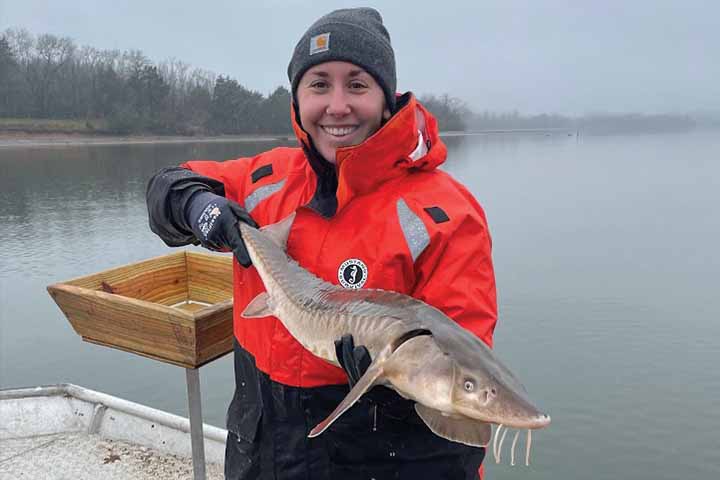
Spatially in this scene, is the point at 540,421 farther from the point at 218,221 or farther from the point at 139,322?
the point at 139,322

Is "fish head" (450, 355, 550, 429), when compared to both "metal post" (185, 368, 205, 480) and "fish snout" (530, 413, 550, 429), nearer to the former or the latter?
"fish snout" (530, 413, 550, 429)

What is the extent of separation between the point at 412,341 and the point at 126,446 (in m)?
3.41

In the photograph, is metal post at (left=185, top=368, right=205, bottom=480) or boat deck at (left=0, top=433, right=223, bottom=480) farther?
boat deck at (left=0, top=433, right=223, bottom=480)

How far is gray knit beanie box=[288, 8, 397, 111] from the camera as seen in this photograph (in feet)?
7.68

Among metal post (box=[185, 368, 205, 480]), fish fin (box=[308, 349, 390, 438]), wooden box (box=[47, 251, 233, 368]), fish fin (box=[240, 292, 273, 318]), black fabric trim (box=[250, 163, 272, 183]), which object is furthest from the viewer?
metal post (box=[185, 368, 205, 480])

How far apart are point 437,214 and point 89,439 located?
3.58 m

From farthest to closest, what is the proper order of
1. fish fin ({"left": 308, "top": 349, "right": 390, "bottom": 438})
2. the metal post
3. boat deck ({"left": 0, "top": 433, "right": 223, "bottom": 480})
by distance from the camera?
boat deck ({"left": 0, "top": 433, "right": 223, "bottom": 480}) → the metal post → fish fin ({"left": 308, "top": 349, "right": 390, "bottom": 438})

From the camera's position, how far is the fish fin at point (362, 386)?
5.75 feet

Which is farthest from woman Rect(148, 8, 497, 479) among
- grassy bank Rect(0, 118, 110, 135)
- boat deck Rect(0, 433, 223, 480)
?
grassy bank Rect(0, 118, 110, 135)

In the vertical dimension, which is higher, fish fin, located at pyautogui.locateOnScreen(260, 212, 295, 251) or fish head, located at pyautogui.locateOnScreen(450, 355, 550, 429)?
fish fin, located at pyautogui.locateOnScreen(260, 212, 295, 251)

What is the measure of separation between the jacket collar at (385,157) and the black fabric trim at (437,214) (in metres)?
0.22

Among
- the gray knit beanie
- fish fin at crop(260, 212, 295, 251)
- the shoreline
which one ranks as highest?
the gray knit beanie

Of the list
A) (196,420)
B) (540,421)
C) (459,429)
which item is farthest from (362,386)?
(196,420)

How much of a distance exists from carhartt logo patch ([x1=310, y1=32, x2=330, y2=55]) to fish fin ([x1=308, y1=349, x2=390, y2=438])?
3.91 feet
